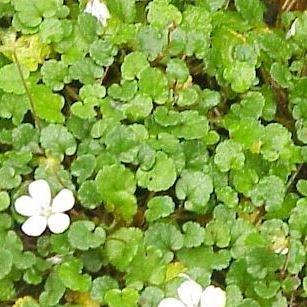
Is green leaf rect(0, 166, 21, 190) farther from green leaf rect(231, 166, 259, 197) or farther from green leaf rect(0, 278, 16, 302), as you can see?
green leaf rect(231, 166, 259, 197)

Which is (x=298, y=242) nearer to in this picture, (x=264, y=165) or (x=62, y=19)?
(x=264, y=165)

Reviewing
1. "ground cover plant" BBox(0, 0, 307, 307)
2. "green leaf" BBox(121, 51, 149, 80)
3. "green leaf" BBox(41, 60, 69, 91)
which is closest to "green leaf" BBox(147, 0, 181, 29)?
"ground cover plant" BBox(0, 0, 307, 307)

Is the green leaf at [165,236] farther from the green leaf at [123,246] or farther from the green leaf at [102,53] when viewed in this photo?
the green leaf at [102,53]

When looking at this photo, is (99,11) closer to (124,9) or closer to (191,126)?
(124,9)

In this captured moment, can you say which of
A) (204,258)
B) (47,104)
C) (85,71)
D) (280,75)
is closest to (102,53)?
(85,71)

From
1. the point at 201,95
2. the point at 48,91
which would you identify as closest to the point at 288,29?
the point at 201,95

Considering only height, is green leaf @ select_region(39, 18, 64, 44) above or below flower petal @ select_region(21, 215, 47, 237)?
above

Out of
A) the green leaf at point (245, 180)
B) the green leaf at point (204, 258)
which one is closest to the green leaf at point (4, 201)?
the green leaf at point (204, 258)

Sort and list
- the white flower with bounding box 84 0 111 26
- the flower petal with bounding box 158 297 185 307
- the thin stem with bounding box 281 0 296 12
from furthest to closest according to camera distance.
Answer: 1. the thin stem with bounding box 281 0 296 12
2. the white flower with bounding box 84 0 111 26
3. the flower petal with bounding box 158 297 185 307

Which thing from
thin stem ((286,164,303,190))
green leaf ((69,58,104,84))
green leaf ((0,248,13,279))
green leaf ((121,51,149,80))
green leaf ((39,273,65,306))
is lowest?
green leaf ((39,273,65,306))
